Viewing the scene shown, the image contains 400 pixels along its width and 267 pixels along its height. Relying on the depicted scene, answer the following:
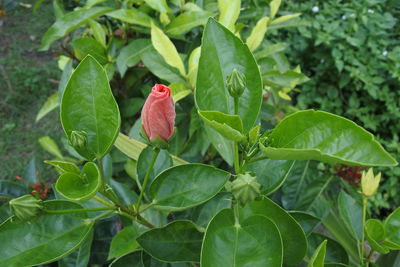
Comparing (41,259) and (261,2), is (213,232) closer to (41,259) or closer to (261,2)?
(41,259)

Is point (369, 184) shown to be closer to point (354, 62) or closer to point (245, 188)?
point (245, 188)

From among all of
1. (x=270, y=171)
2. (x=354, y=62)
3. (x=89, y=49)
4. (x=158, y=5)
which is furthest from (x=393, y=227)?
(x=354, y=62)

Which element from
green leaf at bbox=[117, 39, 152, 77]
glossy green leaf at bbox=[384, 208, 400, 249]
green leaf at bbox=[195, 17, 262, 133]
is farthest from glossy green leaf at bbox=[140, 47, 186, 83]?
glossy green leaf at bbox=[384, 208, 400, 249]

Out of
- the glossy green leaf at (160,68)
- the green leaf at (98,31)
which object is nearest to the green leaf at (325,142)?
the glossy green leaf at (160,68)

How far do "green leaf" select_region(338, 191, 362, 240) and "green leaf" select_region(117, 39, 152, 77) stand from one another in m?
0.60

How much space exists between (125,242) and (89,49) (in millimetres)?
540

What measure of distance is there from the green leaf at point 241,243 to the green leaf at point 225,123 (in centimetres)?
13

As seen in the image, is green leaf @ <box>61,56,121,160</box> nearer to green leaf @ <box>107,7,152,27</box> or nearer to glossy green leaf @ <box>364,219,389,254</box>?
green leaf @ <box>107,7,152,27</box>

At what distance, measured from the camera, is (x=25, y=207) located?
1.73 feet

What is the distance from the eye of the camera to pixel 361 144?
0.50 m

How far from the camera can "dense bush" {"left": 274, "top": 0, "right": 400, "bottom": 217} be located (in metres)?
2.30

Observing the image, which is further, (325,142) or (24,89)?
(24,89)

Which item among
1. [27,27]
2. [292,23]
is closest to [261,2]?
[292,23]

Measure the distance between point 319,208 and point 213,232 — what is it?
429 millimetres
